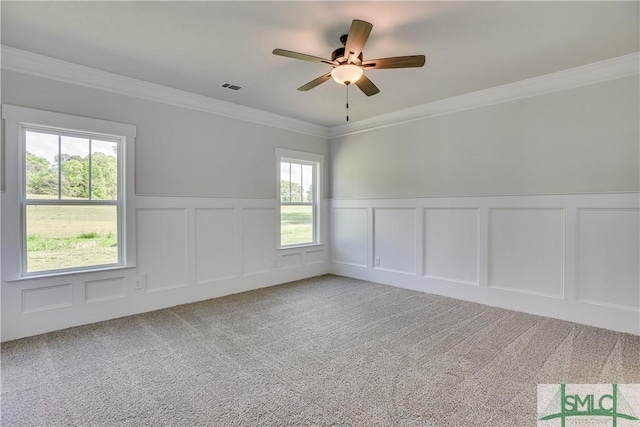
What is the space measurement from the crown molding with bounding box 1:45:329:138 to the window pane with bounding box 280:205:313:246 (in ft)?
4.43

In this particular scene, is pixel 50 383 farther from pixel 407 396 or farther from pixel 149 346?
pixel 407 396

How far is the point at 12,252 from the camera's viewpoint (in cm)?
290

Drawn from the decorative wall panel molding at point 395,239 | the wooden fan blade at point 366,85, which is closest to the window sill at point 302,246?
the decorative wall panel molding at point 395,239

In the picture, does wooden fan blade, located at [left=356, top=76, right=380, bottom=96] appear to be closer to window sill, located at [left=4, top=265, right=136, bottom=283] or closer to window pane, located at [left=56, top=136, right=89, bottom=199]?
window pane, located at [left=56, top=136, right=89, bottom=199]

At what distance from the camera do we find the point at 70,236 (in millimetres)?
3260

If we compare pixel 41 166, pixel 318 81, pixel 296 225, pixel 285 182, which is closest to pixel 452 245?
pixel 296 225

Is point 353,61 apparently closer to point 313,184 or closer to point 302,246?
point 313,184

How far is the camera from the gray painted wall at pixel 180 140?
3111mm

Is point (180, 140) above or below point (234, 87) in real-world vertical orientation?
below

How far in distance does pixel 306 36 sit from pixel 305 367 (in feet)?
8.62

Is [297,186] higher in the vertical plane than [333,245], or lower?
higher

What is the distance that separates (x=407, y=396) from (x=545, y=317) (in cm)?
234


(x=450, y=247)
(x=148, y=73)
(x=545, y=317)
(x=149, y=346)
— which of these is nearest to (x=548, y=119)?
(x=450, y=247)

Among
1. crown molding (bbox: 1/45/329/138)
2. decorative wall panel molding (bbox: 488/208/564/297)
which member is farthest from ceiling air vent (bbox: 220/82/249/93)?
decorative wall panel molding (bbox: 488/208/564/297)
